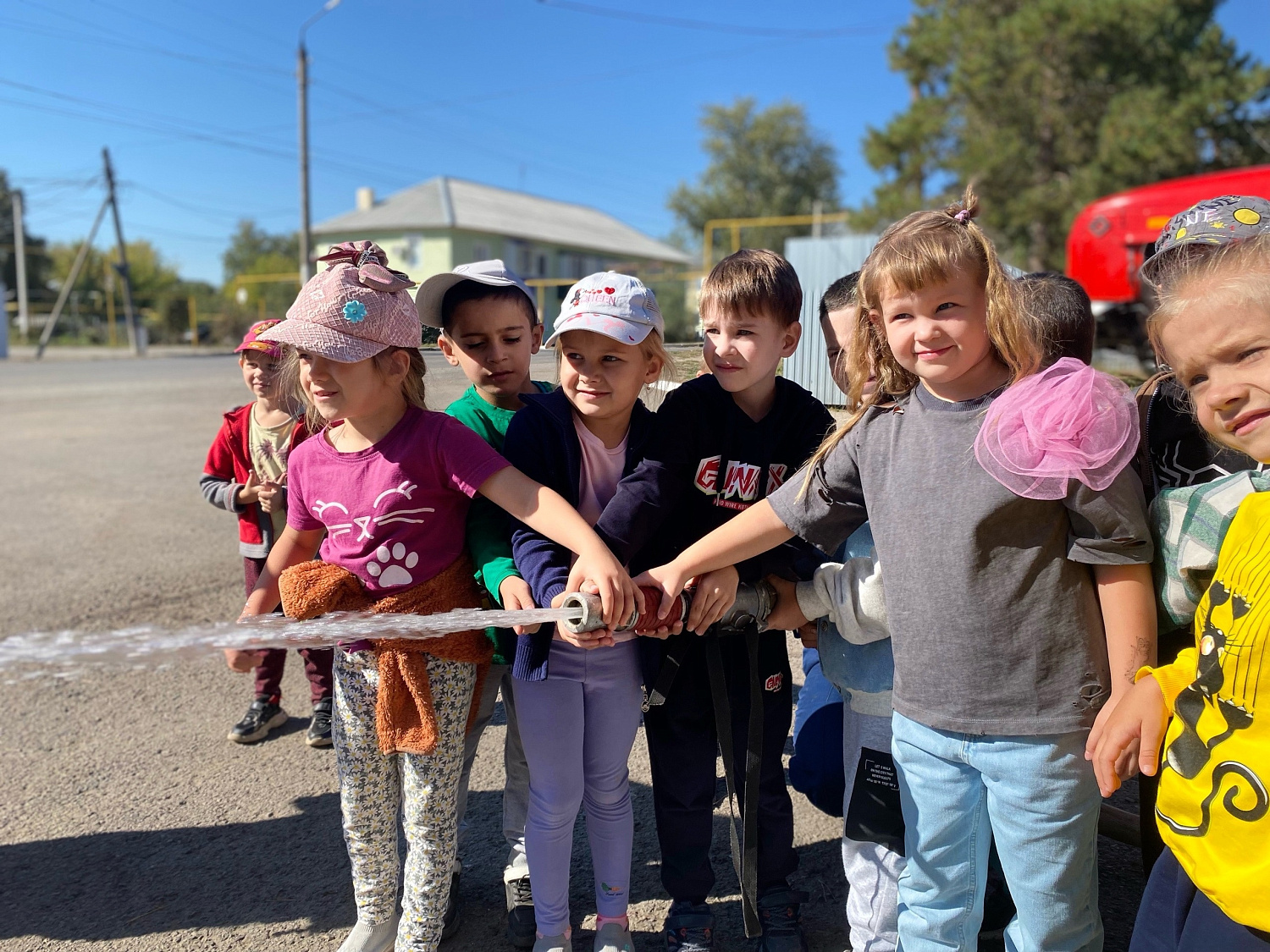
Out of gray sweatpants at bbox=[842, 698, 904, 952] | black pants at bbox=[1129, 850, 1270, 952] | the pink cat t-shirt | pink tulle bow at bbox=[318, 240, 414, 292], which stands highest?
pink tulle bow at bbox=[318, 240, 414, 292]

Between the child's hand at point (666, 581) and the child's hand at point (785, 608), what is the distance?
274mm

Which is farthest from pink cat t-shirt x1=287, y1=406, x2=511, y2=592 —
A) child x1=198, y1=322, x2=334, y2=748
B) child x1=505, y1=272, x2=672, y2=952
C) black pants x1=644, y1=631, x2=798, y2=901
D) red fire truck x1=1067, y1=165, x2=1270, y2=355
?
red fire truck x1=1067, y1=165, x2=1270, y2=355

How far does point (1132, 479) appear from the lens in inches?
64.4

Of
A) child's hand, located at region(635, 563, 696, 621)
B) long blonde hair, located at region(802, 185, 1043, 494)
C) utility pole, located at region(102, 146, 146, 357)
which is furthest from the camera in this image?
utility pole, located at region(102, 146, 146, 357)

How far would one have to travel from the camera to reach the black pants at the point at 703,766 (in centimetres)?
226

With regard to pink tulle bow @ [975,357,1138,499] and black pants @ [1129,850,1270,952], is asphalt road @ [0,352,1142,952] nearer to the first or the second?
black pants @ [1129,850,1270,952]

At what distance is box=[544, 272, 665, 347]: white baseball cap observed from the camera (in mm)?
2020

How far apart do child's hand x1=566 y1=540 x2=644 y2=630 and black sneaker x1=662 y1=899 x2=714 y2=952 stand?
2.94 ft

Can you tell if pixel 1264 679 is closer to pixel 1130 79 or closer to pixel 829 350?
pixel 829 350

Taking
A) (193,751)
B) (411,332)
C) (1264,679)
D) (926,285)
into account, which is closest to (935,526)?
(926,285)

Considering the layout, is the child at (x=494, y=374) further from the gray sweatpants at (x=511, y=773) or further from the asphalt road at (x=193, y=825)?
the asphalt road at (x=193, y=825)

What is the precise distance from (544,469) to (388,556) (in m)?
0.43

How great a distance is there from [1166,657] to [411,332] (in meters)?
1.87

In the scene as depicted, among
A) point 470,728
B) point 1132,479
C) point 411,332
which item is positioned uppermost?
point 411,332
